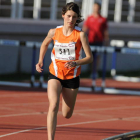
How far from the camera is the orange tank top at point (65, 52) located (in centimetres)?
651

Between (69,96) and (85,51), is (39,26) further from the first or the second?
(85,51)

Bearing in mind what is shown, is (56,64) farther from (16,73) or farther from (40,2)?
(40,2)

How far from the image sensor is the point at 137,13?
20.1 metres

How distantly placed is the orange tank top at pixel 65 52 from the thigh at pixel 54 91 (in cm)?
11

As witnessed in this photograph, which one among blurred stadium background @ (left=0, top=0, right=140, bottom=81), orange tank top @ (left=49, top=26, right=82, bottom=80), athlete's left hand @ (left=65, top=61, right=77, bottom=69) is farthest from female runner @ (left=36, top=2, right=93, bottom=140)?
blurred stadium background @ (left=0, top=0, right=140, bottom=81)

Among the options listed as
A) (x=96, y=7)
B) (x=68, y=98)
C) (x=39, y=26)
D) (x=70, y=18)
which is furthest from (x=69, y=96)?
(x=39, y=26)

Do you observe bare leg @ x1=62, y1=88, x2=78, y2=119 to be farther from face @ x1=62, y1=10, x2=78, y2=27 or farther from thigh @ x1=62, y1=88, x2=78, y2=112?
face @ x1=62, y1=10, x2=78, y2=27

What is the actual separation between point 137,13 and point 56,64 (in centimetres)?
1389

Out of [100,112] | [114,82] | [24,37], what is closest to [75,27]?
[100,112]

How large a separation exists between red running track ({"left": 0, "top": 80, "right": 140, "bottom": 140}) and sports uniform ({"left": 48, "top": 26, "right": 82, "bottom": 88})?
0.99 meters

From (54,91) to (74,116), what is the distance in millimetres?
2850

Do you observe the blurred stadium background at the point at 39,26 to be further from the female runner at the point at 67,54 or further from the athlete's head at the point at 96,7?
the female runner at the point at 67,54

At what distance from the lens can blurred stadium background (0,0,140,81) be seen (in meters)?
16.6

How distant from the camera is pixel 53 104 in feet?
20.4
